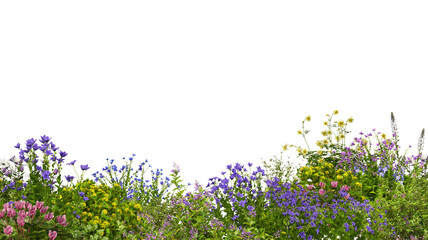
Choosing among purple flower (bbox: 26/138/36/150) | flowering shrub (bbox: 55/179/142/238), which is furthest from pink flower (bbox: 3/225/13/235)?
purple flower (bbox: 26/138/36/150)

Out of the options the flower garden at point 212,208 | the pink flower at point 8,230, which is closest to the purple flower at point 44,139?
the flower garden at point 212,208

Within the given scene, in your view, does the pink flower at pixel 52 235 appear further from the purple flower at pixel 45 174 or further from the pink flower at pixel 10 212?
the purple flower at pixel 45 174

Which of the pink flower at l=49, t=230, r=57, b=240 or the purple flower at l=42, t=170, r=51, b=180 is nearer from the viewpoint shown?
the pink flower at l=49, t=230, r=57, b=240

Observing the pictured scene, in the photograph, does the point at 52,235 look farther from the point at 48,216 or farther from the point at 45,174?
the point at 45,174

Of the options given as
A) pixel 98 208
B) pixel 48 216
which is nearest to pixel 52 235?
pixel 48 216

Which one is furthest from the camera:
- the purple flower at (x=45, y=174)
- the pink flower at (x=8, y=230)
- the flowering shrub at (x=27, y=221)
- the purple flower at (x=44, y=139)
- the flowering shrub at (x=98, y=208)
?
the flowering shrub at (x=98, y=208)

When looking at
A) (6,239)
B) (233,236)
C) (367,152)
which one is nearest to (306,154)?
(367,152)

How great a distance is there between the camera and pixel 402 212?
21.2 feet

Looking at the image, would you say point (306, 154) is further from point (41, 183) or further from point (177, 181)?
point (41, 183)

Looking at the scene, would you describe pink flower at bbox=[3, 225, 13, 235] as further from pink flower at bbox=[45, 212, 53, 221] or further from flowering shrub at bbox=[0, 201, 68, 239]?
→ pink flower at bbox=[45, 212, 53, 221]

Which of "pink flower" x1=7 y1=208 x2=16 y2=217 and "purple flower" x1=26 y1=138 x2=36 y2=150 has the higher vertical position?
"purple flower" x1=26 y1=138 x2=36 y2=150

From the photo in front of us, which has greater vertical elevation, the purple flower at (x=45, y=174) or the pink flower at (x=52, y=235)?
the purple flower at (x=45, y=174)

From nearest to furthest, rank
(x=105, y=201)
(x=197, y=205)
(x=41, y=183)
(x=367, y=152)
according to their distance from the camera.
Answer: (x=41, y=183)
(x=105, y=201)
(x=197, y=205)
(x=367, y=152)

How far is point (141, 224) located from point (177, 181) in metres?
1.11
